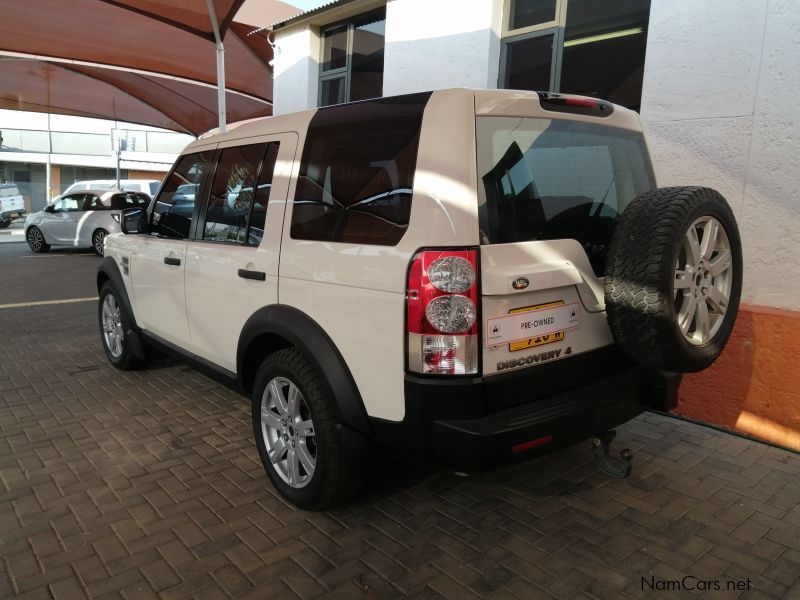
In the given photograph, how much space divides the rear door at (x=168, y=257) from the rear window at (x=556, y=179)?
2.10 meters

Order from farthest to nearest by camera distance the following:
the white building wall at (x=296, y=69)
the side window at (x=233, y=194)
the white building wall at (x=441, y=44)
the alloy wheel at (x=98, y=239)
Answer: the alloy wheel at (x=98, y=239) < the white building wall at (x=296, y=69) < the white building wall at (x=441, y=44) < the side window at (x=233, y=194)

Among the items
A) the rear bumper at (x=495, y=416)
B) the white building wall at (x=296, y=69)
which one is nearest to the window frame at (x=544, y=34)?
the white building wall at (x=296, y=69)

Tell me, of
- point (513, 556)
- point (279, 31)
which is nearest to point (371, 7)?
point (279, 31)

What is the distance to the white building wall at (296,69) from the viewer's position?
29.1 ft

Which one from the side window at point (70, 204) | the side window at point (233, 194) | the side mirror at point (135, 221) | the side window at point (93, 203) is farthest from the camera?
the side window at point (70, 204)

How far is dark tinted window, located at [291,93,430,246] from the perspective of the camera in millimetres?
2418

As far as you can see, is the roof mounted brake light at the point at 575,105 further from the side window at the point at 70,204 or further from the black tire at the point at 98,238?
the side window at the point at 70,204

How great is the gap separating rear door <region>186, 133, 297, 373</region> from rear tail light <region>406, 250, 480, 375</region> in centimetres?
95

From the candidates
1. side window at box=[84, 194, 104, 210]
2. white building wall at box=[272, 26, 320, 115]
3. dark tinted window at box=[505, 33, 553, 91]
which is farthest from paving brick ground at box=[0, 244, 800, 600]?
side window at box=[84, 194, 104, 210]

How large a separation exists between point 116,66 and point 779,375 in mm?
12192

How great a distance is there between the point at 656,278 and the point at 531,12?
457 cm

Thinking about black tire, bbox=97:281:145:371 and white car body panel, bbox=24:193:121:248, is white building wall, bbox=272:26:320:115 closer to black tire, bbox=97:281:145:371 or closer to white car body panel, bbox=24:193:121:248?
black tire, bbox=97:281:145:371

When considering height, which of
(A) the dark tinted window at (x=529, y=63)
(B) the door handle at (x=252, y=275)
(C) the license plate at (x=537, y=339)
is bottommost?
(C) the license plate at (x=537, y=339)

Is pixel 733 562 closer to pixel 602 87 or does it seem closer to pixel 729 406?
pixel 729 406
